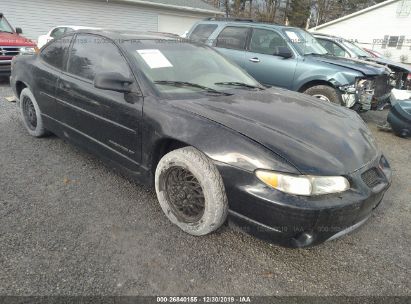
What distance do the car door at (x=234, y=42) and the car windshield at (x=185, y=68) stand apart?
315cm

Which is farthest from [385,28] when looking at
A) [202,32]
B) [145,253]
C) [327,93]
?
[145,253]

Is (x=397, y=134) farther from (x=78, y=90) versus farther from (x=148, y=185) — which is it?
(x=78, y=90)

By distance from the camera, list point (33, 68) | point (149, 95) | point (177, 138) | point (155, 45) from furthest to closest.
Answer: point (33, 68) → point (155, 45) → point (149, 95) → point (177, 138)

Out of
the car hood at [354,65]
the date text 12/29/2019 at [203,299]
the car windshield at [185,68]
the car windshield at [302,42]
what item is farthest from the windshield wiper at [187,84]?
the car windshield at [302,42]

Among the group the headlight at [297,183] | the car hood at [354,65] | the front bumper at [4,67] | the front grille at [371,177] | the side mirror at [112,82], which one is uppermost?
the side mirror at [112,82]

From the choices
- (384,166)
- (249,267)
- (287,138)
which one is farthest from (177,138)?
(384,166)

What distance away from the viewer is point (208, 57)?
356cm

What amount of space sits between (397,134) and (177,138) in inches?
197

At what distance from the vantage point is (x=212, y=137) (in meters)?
2.34

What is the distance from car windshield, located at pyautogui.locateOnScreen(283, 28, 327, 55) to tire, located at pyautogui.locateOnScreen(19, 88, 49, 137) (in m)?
4.68

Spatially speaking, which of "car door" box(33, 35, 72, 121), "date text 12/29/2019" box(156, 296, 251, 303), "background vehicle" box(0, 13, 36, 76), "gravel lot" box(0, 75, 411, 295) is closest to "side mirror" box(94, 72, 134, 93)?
"gravel lot" box(0, 75, 411, 295)

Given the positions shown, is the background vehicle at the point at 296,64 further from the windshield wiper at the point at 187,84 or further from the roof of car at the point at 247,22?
the windshield wiper at the point at 187,84

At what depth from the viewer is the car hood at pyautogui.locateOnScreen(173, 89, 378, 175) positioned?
223cm

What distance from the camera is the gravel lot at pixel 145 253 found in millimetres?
2141
